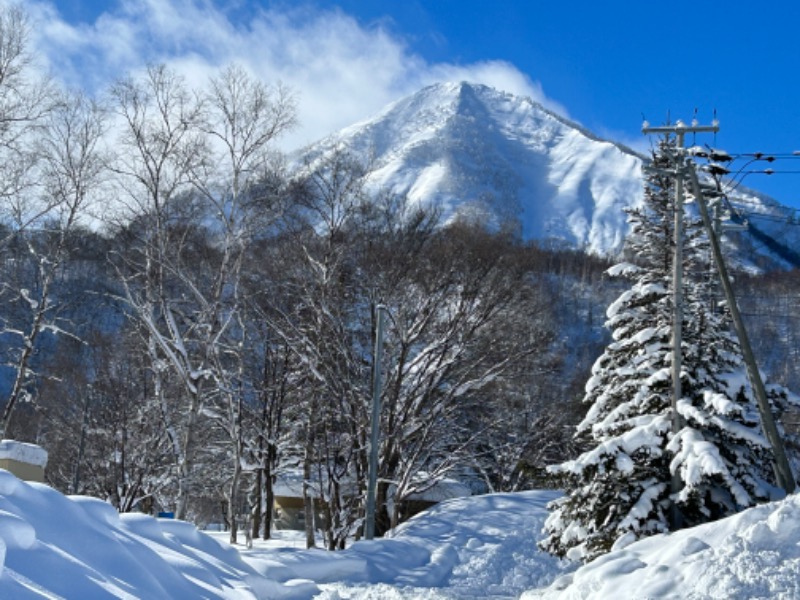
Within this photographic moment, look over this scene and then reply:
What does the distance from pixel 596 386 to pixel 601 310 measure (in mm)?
109879

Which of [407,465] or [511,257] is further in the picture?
[511,257]

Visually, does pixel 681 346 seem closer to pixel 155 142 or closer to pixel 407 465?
pixel 407 465

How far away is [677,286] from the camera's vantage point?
51.6 ft

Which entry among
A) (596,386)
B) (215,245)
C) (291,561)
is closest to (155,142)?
(215,245)

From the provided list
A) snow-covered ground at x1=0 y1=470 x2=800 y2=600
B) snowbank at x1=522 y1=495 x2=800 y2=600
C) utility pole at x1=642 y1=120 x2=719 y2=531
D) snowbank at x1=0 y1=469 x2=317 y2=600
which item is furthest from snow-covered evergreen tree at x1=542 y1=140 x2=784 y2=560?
snowbank at x1=0 y1=469 x2=317 y2=600

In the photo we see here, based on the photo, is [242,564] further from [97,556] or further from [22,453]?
[97,556]

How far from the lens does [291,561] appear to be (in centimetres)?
1645

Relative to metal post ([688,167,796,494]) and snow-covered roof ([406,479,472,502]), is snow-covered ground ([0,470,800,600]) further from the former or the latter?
snow-covered roof ([406,479,472,502])

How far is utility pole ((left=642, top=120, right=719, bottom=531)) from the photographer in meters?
14.7

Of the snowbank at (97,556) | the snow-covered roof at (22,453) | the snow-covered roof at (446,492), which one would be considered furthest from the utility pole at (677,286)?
the snow-covered roof at (446,492)

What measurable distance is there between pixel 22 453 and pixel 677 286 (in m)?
12.2

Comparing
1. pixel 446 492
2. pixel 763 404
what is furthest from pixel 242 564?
pixel 446 492

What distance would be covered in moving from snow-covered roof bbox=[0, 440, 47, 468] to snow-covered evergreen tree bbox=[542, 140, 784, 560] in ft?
30.8

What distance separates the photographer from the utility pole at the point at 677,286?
14664 mm
